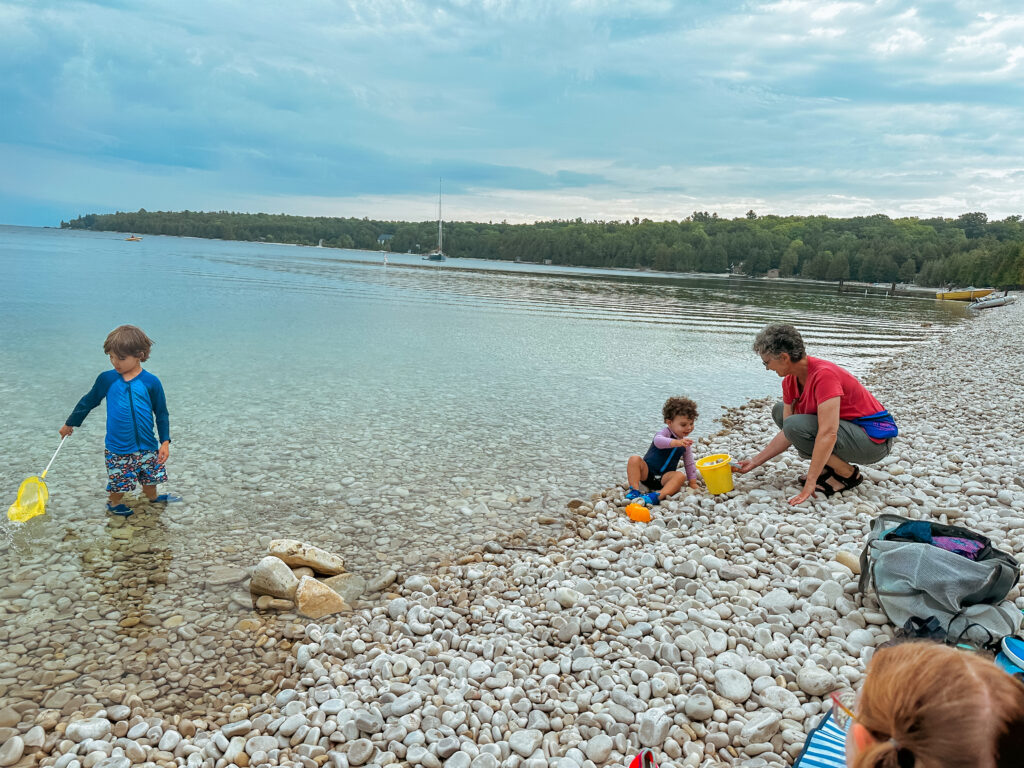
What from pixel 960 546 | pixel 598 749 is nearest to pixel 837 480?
pixel 960 546

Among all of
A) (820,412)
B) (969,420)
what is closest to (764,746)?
(820,412)

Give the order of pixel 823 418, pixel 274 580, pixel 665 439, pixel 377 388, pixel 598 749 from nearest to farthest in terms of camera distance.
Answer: pixel 598 749 → pixel 274 580 → pixel 823 418 → pixel 665 439 → pixel 377 388

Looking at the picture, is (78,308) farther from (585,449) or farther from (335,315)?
(585,449)

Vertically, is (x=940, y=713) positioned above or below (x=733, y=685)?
above

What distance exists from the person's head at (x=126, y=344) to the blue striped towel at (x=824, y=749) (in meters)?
6.56

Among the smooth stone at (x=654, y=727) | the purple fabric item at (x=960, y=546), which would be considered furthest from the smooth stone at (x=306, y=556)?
the purple fabric item at (x=960, y=546)

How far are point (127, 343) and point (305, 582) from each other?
10.7ft

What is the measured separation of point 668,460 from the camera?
Result: 26.1ft

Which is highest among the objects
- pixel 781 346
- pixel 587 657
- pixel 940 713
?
pixel 781 346

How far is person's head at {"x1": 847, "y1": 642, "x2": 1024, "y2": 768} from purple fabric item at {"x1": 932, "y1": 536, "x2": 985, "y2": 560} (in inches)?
135

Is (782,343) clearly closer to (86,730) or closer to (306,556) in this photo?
(306,556)

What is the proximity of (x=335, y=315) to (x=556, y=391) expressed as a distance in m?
18.9

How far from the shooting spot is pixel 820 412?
6.41m

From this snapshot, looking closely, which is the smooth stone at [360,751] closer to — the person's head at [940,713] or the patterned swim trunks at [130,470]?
the person's head at [940,713]
